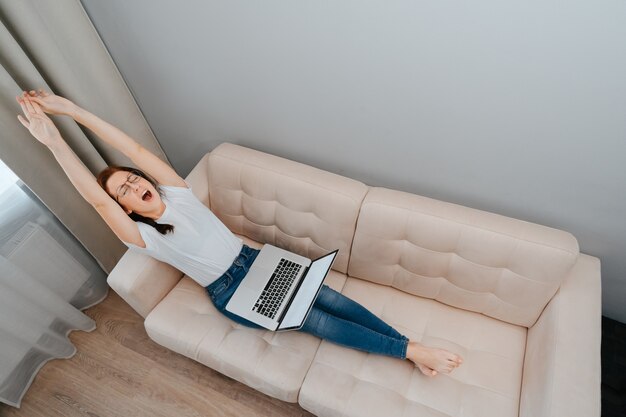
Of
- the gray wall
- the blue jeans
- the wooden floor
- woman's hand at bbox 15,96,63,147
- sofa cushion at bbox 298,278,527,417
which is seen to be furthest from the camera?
the wooden floor

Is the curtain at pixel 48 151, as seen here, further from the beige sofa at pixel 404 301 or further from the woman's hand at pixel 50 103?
the beige sofa at pixel 404 301

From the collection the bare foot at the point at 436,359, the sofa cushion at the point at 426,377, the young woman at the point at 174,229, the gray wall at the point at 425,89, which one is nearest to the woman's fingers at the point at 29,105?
the young woman at the point at 174,229

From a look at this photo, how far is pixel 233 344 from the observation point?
157cm

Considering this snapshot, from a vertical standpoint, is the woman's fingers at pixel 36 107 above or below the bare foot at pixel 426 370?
above

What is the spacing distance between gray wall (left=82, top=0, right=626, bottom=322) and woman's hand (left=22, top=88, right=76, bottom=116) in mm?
474

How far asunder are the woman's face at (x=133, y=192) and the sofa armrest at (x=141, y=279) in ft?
0.84

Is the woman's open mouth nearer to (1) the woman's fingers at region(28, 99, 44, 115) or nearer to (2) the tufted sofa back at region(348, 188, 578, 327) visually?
(1) the woman's fingers at region(28, 99, 44, 115)

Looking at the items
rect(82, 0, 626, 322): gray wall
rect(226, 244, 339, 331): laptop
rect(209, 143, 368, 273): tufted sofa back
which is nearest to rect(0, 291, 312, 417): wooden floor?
rect(226, 244, 339, 331): laptop

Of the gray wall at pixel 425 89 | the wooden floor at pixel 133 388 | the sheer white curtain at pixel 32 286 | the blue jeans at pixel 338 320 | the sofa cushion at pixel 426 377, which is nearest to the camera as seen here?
the gray wall at pixel 425 89

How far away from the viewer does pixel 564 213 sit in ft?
4.88

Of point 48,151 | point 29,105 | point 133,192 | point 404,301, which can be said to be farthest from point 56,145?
point 404,301

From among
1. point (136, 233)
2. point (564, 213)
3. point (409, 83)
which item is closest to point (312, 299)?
point (136, 233)

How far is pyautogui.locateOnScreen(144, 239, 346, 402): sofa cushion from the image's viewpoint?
150cm

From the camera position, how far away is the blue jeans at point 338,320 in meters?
1.49
